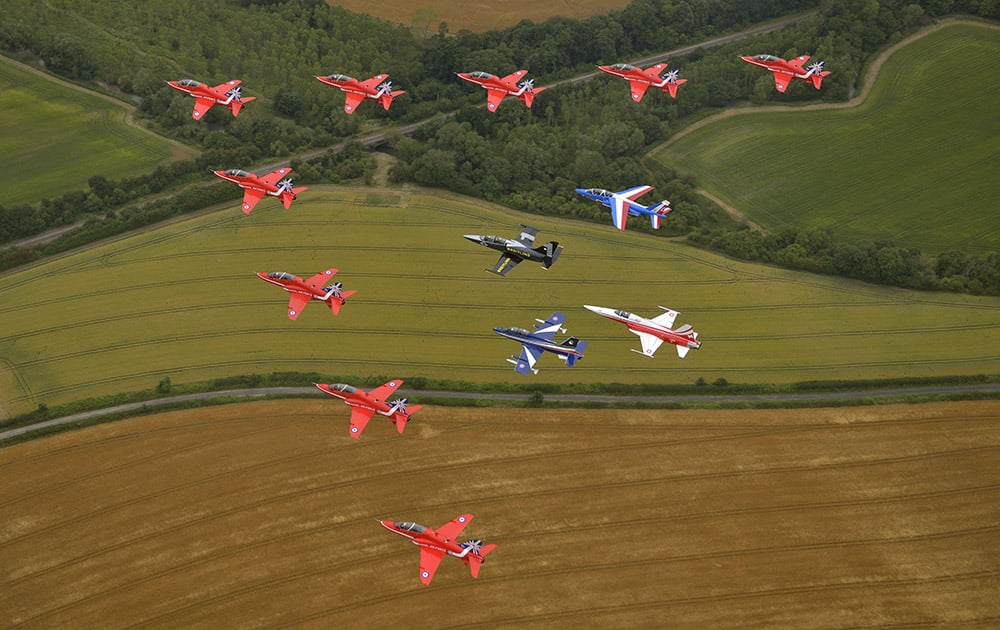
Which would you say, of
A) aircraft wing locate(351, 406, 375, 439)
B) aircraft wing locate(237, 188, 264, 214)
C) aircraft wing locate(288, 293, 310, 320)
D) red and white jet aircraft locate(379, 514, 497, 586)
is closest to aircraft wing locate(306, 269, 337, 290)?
aircraft wing locate(288, 293, 310, 320)

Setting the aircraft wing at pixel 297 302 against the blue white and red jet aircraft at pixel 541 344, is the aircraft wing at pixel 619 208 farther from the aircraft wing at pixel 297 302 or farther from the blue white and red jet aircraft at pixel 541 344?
the aircraft wing at pixel 297 302

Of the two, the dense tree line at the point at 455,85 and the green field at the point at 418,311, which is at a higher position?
the dense tree line at the point at 455,85

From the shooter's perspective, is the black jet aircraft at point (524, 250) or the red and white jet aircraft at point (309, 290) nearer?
the red and white jet aircraft at point (309, 290)

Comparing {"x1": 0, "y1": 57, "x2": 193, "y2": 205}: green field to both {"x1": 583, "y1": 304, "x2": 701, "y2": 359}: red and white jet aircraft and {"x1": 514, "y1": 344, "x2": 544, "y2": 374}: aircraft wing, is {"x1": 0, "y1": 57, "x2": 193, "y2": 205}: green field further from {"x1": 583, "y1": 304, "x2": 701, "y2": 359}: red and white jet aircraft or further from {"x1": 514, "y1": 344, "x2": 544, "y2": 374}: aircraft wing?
{"x1": 583, "y1": 304, "x2": 701, "y2": 359}: red and white jet aircraft

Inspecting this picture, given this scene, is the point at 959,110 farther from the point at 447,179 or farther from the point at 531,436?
the point at 531,436

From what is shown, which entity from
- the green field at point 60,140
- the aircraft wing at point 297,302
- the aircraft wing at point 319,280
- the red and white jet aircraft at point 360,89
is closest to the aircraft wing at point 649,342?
the aircraft wing at point 319,280

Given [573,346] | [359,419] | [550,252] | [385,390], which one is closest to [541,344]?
[573,346]

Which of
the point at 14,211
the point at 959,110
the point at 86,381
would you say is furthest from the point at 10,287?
the point at 959,110

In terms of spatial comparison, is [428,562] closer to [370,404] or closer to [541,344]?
[370,404]
